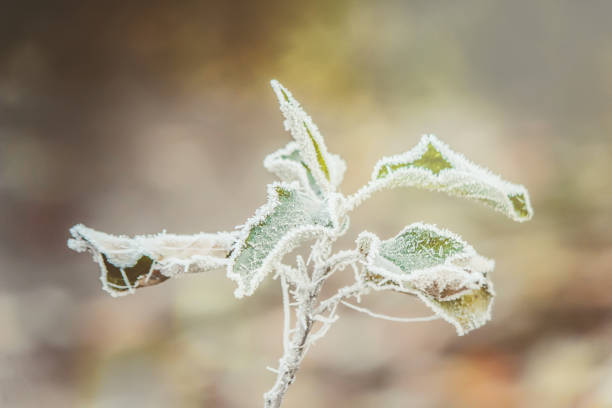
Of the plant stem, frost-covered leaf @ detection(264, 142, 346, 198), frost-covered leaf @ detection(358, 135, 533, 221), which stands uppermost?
frost-covered leaf @ detection(264, 142, 346, 198)

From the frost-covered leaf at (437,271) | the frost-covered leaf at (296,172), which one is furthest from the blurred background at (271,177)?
the frost-covered leaf at (437,271)

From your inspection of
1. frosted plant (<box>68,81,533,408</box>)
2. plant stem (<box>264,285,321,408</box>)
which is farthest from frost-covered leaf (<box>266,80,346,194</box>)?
plant stem (<box>264,285,321,408</box>)

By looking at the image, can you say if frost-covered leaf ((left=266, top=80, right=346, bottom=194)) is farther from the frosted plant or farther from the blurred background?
the blurred background

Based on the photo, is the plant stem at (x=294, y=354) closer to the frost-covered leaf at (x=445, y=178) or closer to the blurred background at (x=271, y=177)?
the frost-covered leaf at (x=445, y=178)

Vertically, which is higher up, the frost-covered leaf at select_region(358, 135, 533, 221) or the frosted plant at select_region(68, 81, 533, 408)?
the frost-covered leaf at select_region(358, 135, 533, 221)

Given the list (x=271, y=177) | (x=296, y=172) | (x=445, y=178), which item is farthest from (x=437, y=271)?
(x=271, y=177)

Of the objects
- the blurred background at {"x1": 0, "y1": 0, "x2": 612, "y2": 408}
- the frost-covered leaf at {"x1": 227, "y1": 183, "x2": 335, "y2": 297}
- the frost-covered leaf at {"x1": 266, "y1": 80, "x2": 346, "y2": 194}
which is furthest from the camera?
the blurred background at {"x1": 0, "y1": 0, "x2": 612, "y2": 408}
